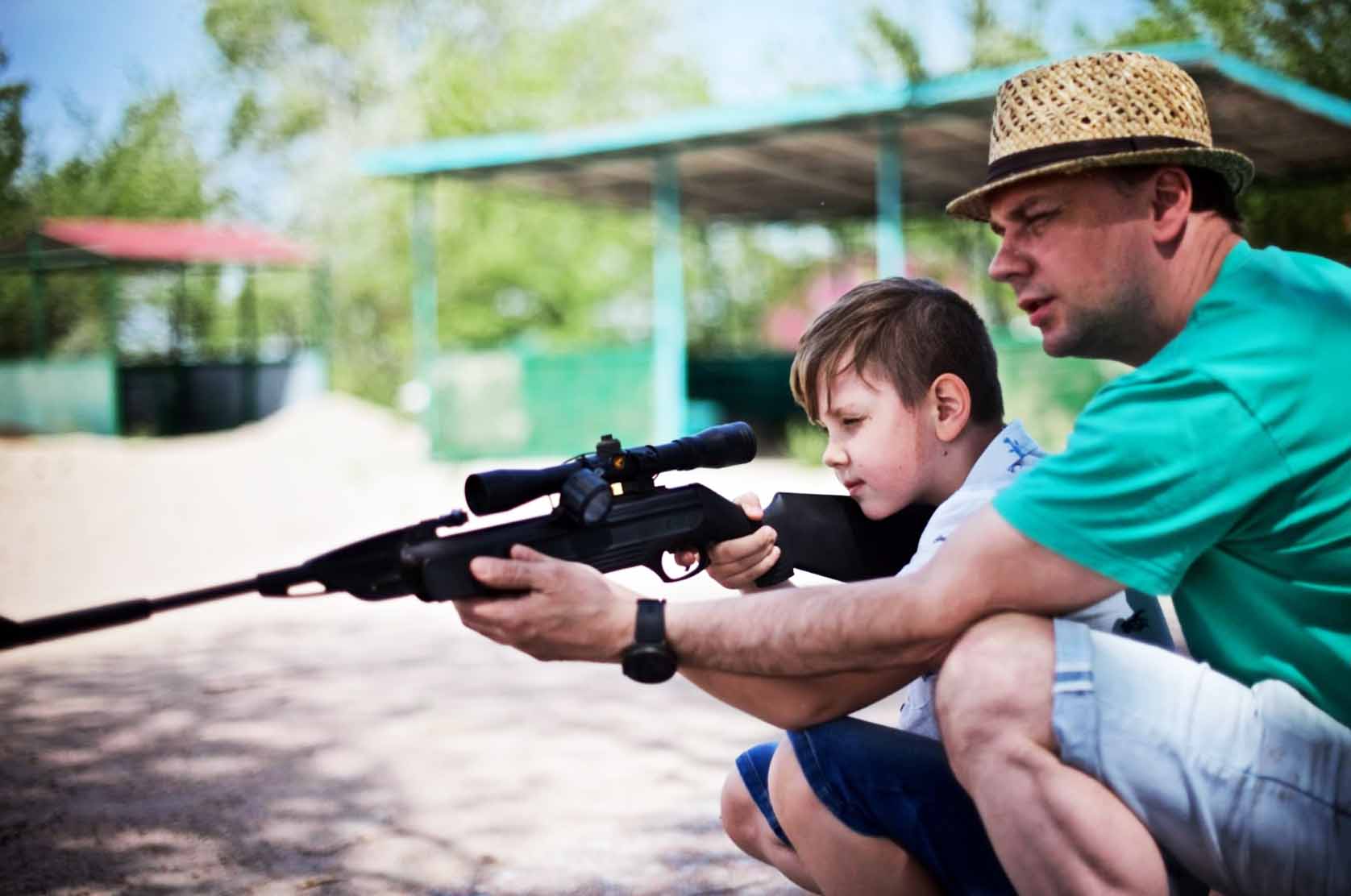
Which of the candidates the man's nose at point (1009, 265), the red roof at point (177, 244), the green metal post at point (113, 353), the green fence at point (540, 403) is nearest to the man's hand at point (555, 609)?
the man's nose at point (1009, 265)

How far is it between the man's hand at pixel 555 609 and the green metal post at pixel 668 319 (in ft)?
42.5

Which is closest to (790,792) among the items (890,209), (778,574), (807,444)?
(778,574)

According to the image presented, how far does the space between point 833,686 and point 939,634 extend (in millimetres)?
282

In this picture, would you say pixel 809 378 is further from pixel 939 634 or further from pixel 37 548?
pixel 37 548

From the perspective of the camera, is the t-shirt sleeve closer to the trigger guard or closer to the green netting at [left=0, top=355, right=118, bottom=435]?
the trigger guard

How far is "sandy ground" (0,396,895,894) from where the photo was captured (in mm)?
3465

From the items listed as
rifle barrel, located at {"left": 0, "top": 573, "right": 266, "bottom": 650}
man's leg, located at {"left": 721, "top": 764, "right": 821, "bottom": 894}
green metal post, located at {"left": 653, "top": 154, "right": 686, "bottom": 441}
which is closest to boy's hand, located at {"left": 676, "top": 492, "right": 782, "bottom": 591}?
man's leg, located at {"left": 721, "top": 764, "right": 821, "bottom": 894}

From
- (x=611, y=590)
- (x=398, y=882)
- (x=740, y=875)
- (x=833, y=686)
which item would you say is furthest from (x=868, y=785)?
(x=398, y=882)

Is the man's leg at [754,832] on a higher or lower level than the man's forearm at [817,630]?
lower

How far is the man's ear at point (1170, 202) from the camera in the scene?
2.31 meters

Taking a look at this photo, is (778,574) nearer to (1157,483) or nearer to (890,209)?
(1157,483)

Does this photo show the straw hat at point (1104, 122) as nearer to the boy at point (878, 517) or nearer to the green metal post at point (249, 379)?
the boy at point (878, 517)

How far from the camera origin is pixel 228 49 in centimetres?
4078

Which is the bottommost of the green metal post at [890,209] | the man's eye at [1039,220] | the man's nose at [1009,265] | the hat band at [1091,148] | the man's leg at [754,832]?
the man's leg at [754,832]
